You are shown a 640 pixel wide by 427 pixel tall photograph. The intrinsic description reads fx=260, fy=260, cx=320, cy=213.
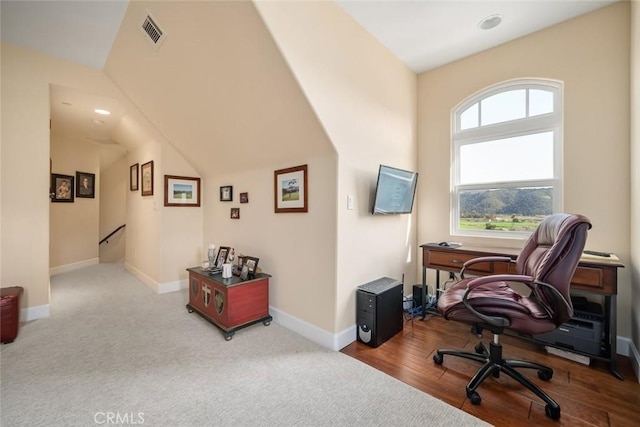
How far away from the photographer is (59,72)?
295 cm

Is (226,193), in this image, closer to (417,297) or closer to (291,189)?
(291,189)

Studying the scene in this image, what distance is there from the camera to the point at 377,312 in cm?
223

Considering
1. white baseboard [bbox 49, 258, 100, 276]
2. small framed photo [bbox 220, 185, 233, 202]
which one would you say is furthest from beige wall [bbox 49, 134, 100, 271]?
small framed photo [bbox 220, 185, 233, 202]

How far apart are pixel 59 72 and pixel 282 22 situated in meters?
2.94

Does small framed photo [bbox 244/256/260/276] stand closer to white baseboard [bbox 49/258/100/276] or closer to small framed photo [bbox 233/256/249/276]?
small framed photo [bbox 233/256/249/276]

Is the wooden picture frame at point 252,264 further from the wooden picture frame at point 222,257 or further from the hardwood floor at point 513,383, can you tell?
the hardwood floor at point 513,383

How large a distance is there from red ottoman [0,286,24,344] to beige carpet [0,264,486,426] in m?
0.09

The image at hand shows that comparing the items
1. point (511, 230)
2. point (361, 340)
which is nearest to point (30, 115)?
point (361, 340)

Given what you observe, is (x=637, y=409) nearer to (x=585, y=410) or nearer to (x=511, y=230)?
(x=585, y=410)

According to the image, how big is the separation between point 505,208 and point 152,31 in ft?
12.6

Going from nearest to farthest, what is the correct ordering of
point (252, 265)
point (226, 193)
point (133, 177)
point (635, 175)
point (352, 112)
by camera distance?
point (635, 175) → point (352, 112) → point (252, 265) → point (226, 193) → point (133, 177)

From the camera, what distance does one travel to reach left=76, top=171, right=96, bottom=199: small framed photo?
5123 millimetres

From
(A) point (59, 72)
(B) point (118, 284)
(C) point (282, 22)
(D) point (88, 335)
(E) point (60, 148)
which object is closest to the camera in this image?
(C) point (282, 22)

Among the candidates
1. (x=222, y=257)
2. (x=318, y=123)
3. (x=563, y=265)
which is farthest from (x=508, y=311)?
(x=222, y=257)
